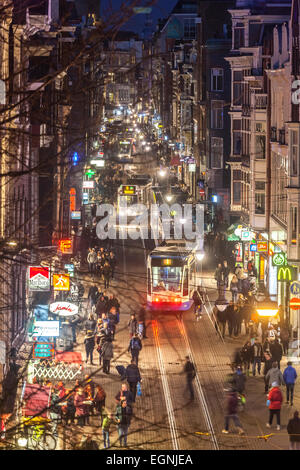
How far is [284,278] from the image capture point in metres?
33.4

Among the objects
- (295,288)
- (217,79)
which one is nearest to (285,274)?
(295,288)

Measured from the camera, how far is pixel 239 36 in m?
53.5

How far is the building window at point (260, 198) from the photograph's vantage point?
154 feet

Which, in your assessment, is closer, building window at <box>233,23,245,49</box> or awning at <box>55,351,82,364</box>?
awning at <box>55,351,82,364</box>

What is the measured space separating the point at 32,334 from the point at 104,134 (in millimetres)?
15928

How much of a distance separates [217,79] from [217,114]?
2.41 meters

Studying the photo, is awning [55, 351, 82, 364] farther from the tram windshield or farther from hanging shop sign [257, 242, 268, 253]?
hanging shop sign [257, 242, 268, 253]

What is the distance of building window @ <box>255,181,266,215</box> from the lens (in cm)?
4697

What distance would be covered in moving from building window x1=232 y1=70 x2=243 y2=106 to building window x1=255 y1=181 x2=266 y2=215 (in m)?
9.29

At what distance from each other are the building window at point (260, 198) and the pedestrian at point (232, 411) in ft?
86.1

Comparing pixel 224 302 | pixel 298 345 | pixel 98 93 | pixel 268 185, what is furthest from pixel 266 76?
pixel 98 93

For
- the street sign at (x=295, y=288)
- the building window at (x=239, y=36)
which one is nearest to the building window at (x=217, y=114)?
the building window at (x=239, y=36)

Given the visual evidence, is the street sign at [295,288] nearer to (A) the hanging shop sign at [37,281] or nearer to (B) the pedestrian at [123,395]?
(A) the hanging shop sign at [37,281]

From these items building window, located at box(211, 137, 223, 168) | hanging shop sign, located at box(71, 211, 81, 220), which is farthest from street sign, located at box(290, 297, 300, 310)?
building window, located at box(211, 137, 223, 168)
